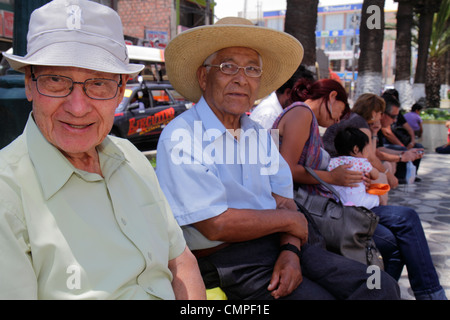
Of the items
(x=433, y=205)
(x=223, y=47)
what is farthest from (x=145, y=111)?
(x=223, y=47)

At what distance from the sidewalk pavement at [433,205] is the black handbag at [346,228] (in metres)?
1.13

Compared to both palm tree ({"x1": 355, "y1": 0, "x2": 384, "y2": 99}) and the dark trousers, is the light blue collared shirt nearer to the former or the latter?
the dark trousers

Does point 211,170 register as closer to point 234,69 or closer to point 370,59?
point 234,69

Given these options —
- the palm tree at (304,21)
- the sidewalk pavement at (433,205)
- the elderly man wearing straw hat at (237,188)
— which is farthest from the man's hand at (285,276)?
the palm tree at (304,21)

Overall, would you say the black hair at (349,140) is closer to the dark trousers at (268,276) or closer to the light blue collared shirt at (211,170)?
the light blue collared shirt at (211,170)

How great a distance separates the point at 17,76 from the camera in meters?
2.54

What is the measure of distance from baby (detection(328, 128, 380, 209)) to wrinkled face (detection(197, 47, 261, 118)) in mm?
1255

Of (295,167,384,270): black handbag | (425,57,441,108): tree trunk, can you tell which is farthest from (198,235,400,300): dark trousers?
(425,57,441,108): tree trunk

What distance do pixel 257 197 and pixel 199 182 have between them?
0.39 metres

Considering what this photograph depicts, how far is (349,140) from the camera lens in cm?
364

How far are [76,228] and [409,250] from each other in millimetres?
2454

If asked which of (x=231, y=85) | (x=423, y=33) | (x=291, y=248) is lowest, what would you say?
(x=291, y=248)

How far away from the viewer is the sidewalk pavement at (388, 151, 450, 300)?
12.5ft
